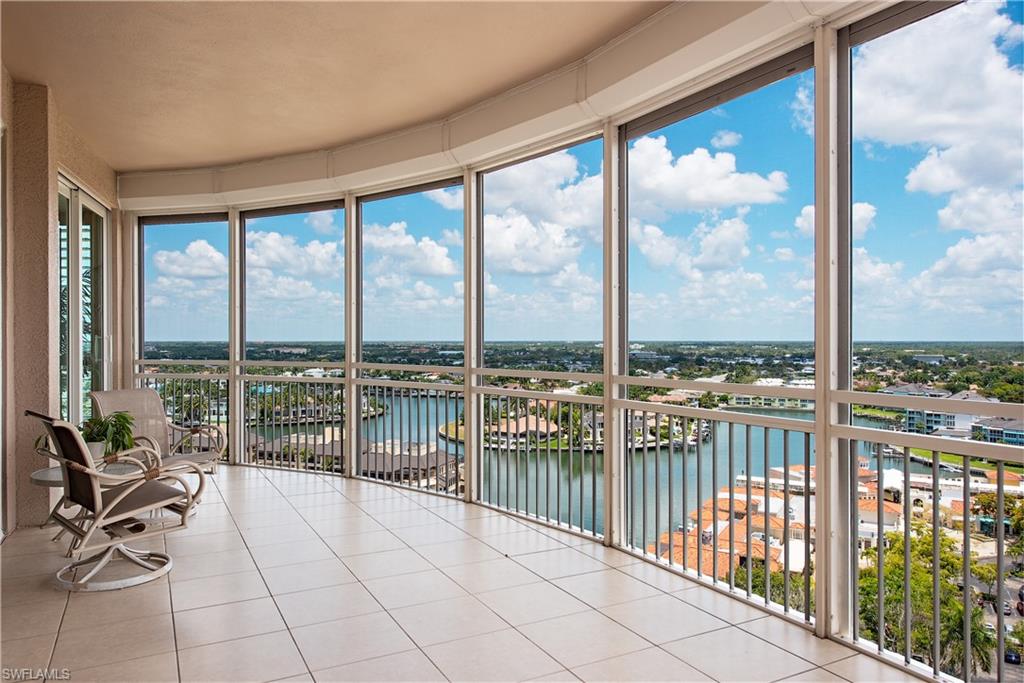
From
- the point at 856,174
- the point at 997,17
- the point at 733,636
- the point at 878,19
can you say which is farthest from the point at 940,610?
the point at 878,19

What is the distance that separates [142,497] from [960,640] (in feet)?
12.1

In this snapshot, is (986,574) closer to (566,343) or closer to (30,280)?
(566,343)

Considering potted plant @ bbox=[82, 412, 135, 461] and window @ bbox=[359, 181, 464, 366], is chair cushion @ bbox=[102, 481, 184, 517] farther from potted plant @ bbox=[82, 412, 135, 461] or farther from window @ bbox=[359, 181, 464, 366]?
window @ bbox=[359, 181, 464, 366]

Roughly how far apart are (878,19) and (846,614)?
241 centimetres

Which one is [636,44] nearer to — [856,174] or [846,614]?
[856,174]

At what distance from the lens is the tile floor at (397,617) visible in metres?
2.43

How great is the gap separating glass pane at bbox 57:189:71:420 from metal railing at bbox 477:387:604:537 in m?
3.14

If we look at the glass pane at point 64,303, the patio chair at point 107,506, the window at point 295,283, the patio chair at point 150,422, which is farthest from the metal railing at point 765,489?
the glass pane at point 64,303

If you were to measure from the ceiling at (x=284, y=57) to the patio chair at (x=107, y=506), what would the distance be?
6.63 ft

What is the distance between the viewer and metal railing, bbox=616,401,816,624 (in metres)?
2.96

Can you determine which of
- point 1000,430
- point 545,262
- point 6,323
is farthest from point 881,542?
point 6,323

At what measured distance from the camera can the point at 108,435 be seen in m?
4.10

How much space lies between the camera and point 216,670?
7.88 ft

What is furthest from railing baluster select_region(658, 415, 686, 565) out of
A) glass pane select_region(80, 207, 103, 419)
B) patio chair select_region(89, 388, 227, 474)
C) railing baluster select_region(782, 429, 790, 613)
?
glass pane select_region(80, 207, 103, 419)
